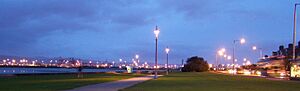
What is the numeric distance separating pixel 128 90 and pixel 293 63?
33.6m

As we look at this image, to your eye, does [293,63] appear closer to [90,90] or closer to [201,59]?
[90,90]

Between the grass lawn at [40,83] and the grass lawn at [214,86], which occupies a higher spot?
the grass lawn at [40,83]

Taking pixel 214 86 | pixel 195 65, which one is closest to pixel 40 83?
pixel 214 86

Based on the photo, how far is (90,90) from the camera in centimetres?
2997

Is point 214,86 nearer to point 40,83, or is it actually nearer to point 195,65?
point 40,83

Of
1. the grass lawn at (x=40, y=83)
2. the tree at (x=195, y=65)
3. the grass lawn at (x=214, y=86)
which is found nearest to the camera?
the grass lawn at (x=40, y=83)

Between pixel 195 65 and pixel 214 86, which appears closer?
pixel 214 86

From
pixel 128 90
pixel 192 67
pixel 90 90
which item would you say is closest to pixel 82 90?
pixel 90 90

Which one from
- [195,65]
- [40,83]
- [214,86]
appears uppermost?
[195,65]

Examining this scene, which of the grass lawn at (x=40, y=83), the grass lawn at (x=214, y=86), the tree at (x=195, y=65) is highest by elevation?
the tree at (x=195, y=65)

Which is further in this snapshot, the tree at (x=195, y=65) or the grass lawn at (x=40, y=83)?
the tree at (x=195, y=65)

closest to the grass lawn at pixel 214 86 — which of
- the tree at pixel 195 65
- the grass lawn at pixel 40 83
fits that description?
the grass lawn at pixel 40 83

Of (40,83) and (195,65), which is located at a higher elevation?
(195,65)

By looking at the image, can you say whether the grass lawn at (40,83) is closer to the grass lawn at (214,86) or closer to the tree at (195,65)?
the grass lawn at (214,86)
